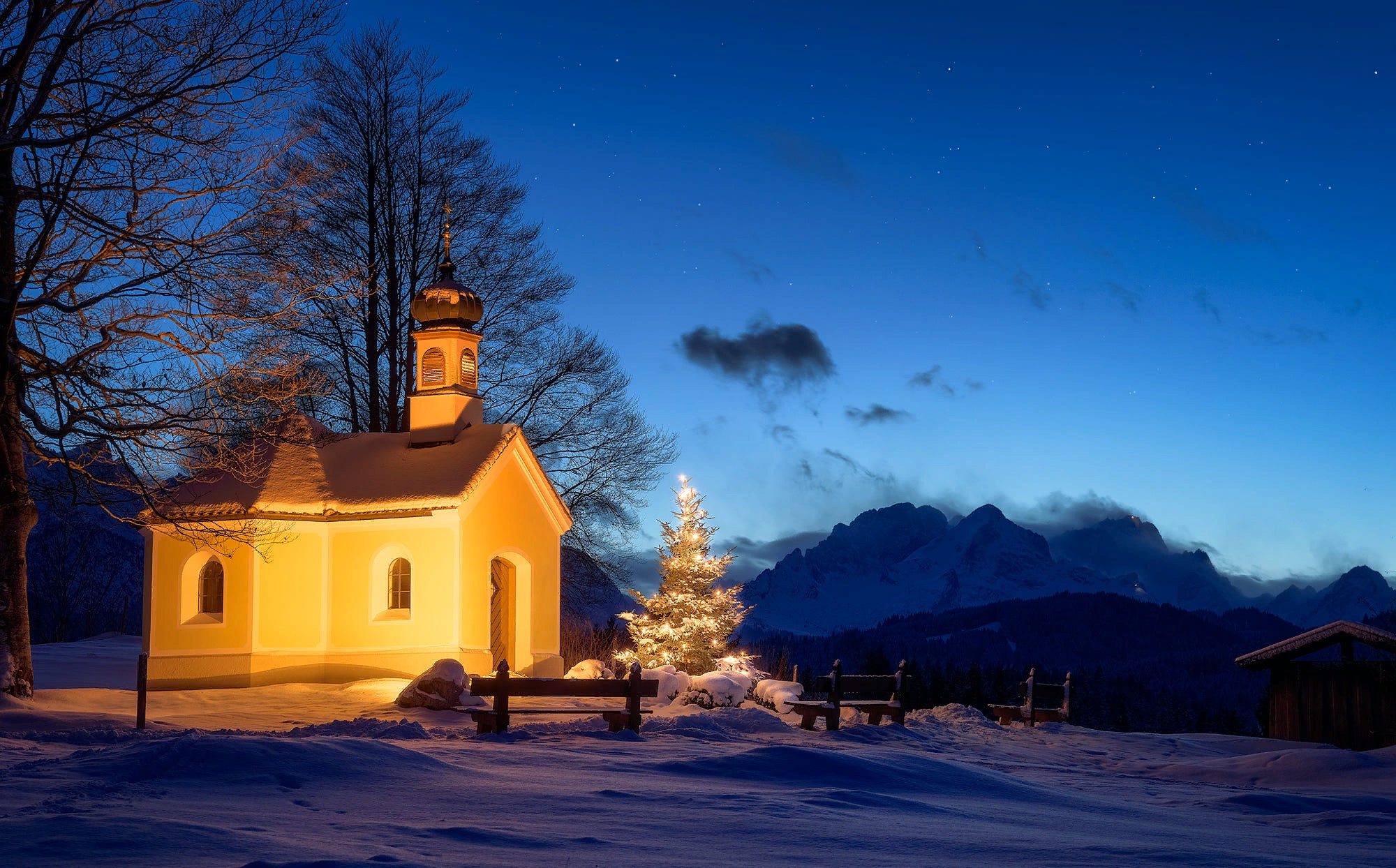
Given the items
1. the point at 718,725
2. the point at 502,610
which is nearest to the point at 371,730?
the point at 718,725

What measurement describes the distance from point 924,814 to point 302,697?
13.5m

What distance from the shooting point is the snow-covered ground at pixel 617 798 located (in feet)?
25.7

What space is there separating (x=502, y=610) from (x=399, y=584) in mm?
2730

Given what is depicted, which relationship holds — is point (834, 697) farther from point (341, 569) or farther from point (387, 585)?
point (341, 569)

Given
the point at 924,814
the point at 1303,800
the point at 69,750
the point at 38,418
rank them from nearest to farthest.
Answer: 1. the point at 924,814
2. the point at 69,750
3. the point at 1303,800
4. the point at 38,418

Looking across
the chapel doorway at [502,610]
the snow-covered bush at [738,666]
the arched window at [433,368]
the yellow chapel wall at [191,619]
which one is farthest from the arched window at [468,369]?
the snow-covered bush at [738,666]

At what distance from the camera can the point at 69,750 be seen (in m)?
12.2

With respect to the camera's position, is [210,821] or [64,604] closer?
[210,821]

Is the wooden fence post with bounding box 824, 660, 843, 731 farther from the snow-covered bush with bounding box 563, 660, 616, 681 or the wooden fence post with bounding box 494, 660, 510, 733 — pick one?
the wooden fence post with bounding box 494, 660, 510, 733

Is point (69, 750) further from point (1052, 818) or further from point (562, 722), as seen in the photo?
point (1052, 818)

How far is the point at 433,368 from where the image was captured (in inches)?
1062

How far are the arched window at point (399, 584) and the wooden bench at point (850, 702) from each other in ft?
26.6

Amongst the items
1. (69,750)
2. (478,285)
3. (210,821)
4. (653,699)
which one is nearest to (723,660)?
(653,699)

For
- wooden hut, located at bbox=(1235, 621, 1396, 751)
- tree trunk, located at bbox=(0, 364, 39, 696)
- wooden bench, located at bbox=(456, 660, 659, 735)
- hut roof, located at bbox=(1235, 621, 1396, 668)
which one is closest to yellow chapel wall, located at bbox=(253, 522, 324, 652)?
tree trunk, located at bbox=(0, 364, 39, 696)
